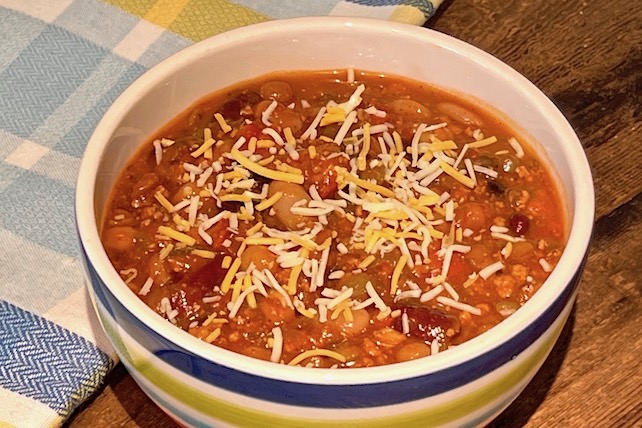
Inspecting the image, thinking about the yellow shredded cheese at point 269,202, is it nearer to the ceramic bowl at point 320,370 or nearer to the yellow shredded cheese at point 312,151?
the yellow shredded cheese at point 312,151

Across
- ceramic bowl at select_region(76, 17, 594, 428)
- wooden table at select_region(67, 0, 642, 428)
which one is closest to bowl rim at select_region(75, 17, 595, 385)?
ceramic bowl at select_region(76, 17, 594, 428)

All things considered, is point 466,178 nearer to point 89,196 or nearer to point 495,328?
point 495,328

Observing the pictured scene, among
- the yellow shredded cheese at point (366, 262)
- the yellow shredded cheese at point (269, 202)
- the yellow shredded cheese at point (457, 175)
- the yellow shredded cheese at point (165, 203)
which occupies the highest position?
the yellow shredded cheese at point (457, 175)

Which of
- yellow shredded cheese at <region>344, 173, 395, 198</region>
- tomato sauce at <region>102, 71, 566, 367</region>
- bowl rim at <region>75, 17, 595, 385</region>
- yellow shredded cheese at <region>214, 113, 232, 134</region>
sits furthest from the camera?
yellow shredded cheese at <region>214, 113, 232, 134</region>

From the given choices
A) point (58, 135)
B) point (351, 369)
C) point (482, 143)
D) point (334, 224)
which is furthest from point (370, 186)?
Result: point (58, 135)

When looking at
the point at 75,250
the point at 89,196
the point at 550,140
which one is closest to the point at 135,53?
the point at 75,250

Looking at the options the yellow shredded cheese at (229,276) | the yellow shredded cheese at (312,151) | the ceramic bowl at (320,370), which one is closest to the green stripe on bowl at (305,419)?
the ceramic bowl at (320,370)

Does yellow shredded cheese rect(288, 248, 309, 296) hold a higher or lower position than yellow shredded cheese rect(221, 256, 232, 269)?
higher

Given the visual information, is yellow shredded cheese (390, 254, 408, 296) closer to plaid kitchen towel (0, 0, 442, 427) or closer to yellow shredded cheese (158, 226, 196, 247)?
yellow shredded cheese (158, 226, 196, 247)
